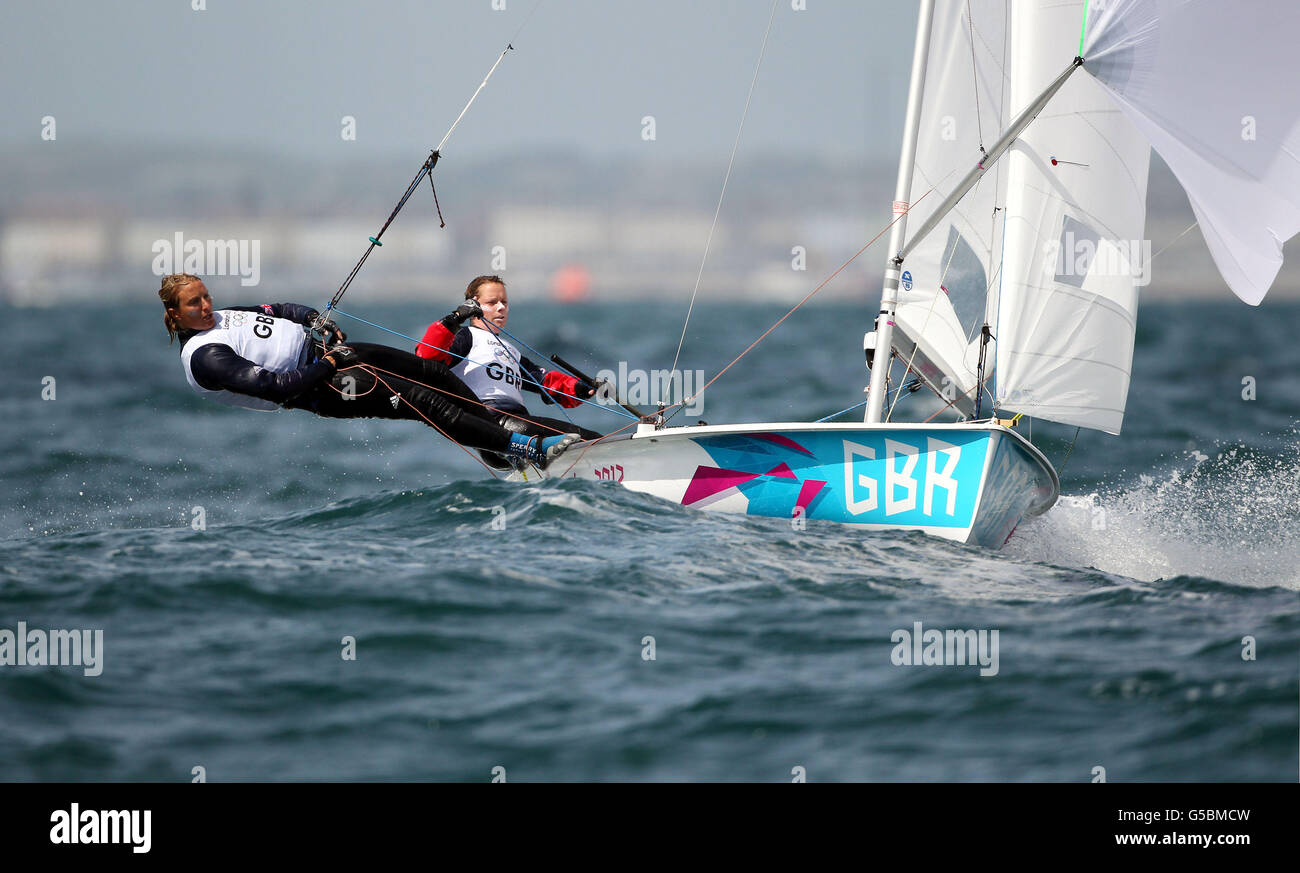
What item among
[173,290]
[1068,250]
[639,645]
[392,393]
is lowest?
[639,645]

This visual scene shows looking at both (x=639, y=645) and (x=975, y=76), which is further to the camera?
(x=975, y=76)

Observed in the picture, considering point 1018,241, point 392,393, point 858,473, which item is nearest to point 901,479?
point 858,473

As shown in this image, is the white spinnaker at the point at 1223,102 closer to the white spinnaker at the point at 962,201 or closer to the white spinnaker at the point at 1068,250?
the white spinnaker at the point at 1068,250

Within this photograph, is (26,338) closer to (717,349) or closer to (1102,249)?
(717,349)

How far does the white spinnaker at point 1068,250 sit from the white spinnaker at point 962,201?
46cm

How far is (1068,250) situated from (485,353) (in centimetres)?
284

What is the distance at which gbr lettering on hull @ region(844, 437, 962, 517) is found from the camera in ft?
17.8

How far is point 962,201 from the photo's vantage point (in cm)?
651

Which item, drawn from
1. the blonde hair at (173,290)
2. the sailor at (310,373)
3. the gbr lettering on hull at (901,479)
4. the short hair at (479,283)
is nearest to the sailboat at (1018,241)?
the gbr lettering on hull at (901,479)

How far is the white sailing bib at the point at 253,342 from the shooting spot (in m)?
5.72

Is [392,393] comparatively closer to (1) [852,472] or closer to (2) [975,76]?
(1) [852,472]

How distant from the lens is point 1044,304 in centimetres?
594
